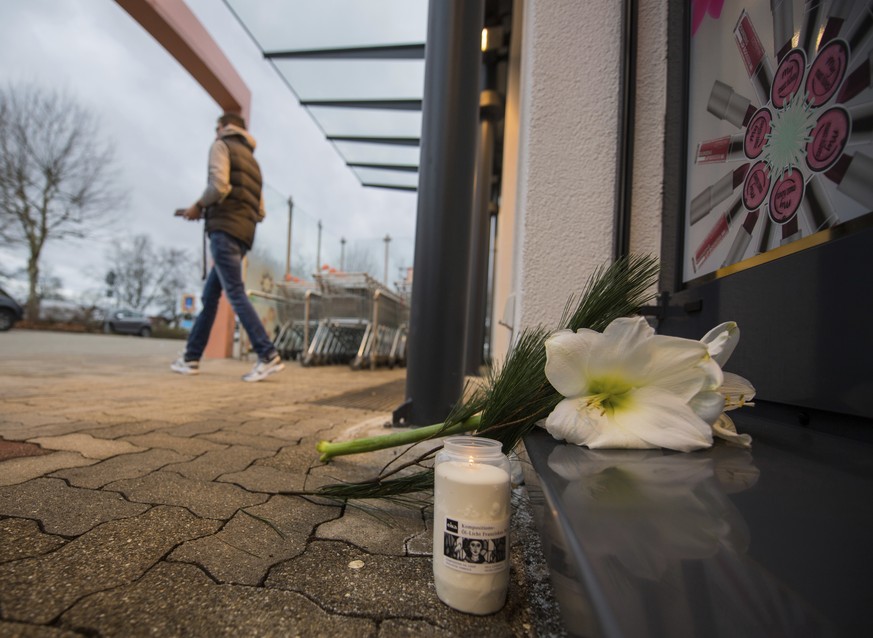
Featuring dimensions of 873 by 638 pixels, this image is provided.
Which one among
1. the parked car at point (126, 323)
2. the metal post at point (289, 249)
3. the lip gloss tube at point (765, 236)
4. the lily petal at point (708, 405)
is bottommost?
the parked car at point (126, 323)

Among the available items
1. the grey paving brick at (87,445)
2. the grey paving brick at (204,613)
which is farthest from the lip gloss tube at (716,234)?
the grey paving brick at (87,445)

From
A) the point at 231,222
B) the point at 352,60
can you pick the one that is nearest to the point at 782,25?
the point at 231,222

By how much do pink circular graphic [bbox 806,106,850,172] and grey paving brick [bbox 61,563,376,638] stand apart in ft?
3.36

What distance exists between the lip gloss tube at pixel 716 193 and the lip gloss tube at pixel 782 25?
220 mm

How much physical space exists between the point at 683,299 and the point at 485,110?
4.34 metres

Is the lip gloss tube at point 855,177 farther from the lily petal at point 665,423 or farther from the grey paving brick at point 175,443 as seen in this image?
the grey paving brick at point 175,443

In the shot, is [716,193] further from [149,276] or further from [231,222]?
[149,276]

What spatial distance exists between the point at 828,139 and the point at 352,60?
5.67 m

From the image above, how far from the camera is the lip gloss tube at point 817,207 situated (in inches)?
28.1

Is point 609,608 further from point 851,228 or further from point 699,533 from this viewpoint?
point 851,228

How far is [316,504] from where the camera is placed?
97 centimetres

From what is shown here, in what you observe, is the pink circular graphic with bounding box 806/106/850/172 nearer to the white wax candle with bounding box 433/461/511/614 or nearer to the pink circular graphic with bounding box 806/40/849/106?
the pink circular graphic with bounding box 806/40/849/106

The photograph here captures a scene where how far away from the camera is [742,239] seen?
3.14 ft

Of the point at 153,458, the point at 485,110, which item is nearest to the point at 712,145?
the point at 153,458
